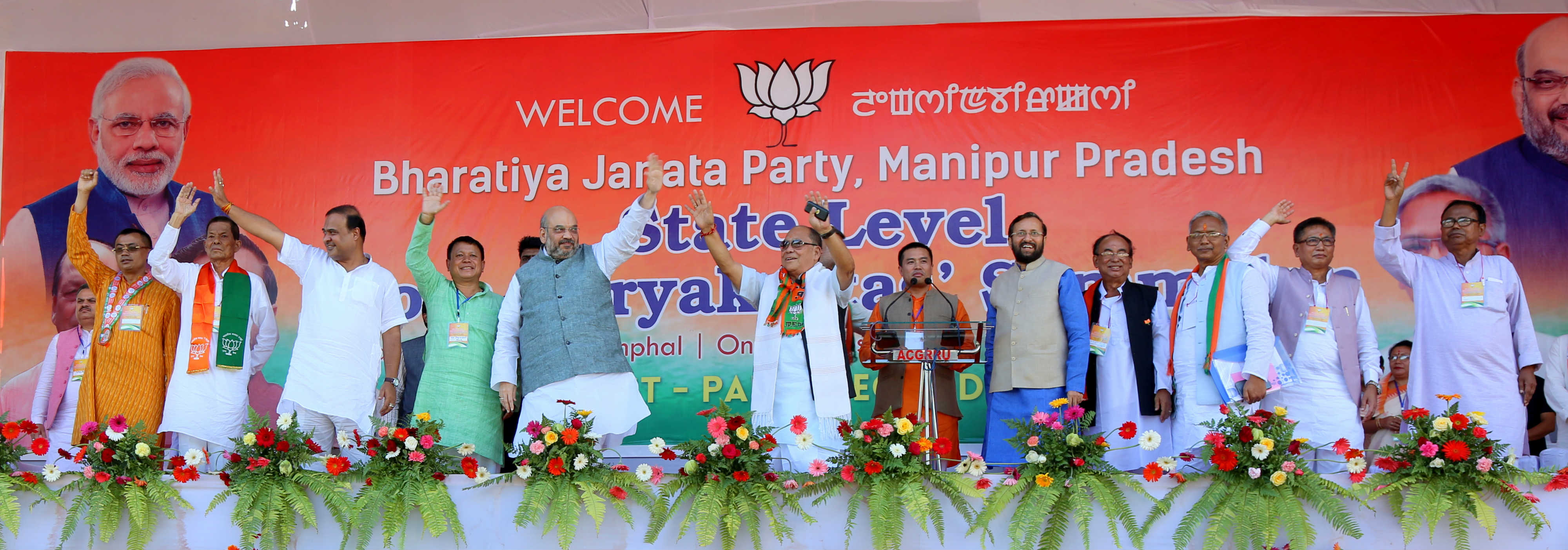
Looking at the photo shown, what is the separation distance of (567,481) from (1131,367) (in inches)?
98.9

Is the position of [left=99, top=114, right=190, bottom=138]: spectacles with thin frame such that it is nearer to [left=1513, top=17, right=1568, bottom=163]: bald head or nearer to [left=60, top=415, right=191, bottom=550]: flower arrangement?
[left=60, top=415, right=191, bottom=550]: flower arrangement

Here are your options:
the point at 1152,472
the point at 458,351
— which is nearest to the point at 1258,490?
the point at 1152,472

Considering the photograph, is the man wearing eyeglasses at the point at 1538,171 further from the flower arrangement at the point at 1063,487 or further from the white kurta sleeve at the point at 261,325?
the white kurta sleeve at the point at 261,325

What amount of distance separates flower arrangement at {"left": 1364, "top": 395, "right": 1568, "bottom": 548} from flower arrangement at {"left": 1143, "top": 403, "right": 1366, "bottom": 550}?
0.15 m

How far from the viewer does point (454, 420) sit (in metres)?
4.71

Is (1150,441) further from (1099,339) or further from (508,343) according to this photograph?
(508,343)

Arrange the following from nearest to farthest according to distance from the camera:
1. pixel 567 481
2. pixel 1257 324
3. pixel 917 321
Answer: pixel 567 481
pixel 1257 324
pixel 917 321

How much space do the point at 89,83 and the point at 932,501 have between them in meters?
5.38

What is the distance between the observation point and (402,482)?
3986mm

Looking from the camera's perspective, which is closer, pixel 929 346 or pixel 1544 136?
pixel 929 346

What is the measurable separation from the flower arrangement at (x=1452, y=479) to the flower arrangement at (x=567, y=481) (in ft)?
8.13

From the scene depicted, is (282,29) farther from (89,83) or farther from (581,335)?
(581,335)

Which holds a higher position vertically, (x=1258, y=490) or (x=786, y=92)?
(x=786, y=92)

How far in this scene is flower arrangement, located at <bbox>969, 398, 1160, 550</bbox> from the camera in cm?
375
